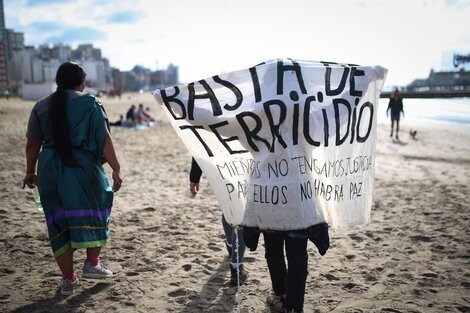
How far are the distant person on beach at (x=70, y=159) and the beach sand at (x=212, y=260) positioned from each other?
23.3 inches

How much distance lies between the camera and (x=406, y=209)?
19.2 ft

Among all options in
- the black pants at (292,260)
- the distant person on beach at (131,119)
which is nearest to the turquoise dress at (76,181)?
the black pants at (292,260)

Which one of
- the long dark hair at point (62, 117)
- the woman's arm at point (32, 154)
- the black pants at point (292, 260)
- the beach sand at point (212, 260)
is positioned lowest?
the beach sand at point (212, 260)

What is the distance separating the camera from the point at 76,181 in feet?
9.84

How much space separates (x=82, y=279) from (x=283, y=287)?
191 cm

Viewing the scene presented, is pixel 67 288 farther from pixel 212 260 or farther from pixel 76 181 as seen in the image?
pixel 212 260

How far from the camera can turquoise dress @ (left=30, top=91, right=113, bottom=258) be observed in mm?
2975

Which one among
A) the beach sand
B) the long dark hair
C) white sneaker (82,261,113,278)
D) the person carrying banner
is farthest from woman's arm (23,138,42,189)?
the person carrying banner

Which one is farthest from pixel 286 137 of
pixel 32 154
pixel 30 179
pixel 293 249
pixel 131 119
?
pixel 131 119

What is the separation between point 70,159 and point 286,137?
66.1 inches

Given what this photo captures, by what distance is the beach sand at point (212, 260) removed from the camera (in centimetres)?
318

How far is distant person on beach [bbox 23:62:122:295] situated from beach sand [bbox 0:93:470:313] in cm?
59

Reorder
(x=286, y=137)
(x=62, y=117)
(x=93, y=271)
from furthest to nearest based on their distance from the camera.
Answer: (x=93, y=271) → (x=62, y=117) → (x=286, y=137)

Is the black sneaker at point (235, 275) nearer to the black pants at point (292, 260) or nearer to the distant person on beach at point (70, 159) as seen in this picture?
the black pants at point (292, 260)
